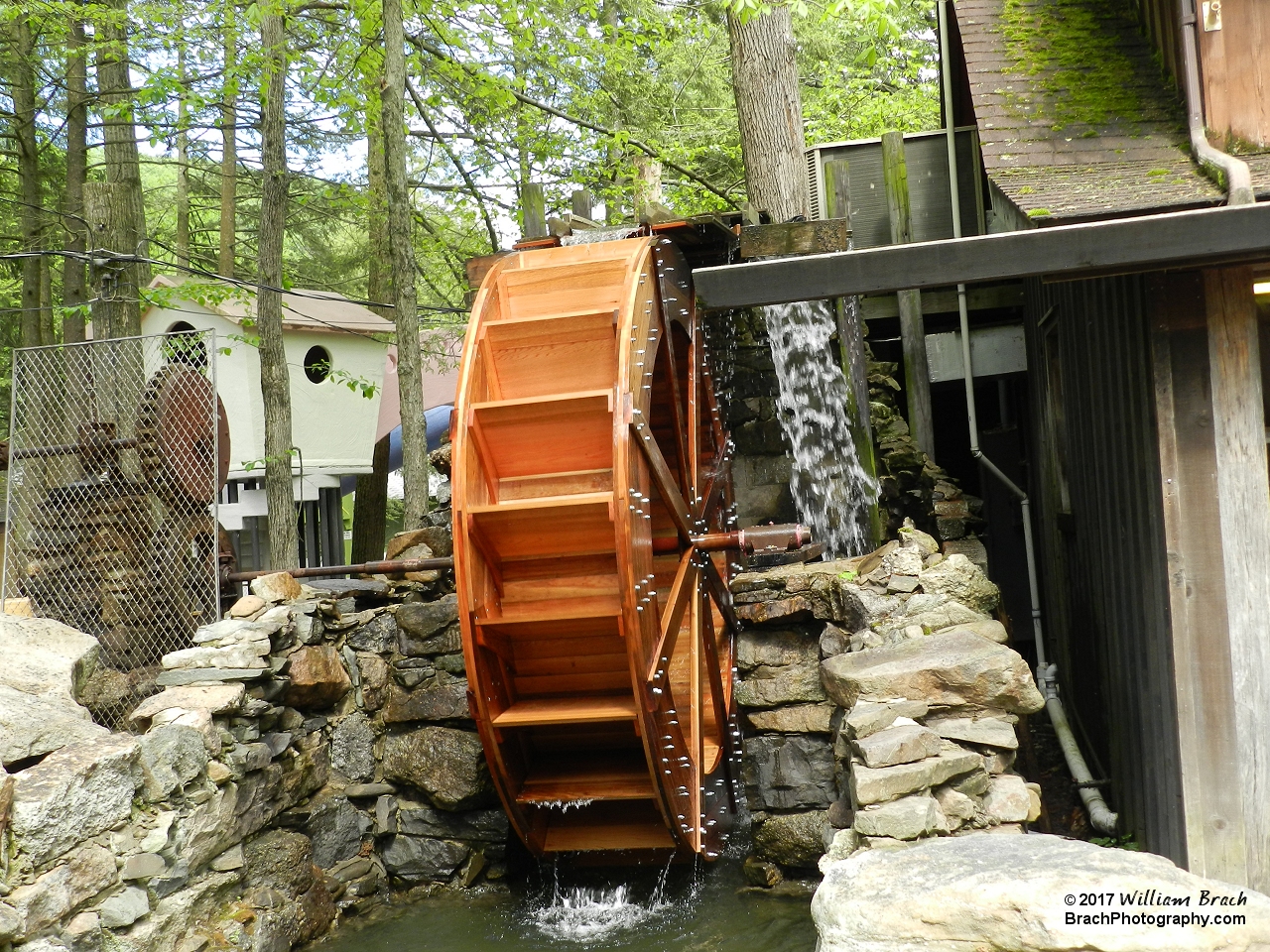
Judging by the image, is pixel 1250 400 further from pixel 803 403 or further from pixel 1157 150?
pixel 803 403

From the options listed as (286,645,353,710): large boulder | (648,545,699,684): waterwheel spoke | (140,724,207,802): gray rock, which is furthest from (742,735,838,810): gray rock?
(140,724,207,802): gray rock

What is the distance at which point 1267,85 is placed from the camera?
3680mm

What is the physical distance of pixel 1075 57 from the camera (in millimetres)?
4414

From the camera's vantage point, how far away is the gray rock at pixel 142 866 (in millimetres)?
3919

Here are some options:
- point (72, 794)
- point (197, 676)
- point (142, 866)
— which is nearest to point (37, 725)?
point (72, 794)

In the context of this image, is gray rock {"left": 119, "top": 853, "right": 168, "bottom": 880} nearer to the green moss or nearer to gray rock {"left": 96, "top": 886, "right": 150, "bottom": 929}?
gray rock {"left": 96, "top": 886, "right": 150, "bottom": 929}

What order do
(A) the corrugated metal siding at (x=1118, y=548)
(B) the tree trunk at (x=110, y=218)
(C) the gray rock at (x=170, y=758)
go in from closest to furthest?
(A) the corrugated metal siding at (x=1118, y=548) < (C) the gray rock at (x=170, y=758) < (B) the tree trunk at (x=110, y=218)

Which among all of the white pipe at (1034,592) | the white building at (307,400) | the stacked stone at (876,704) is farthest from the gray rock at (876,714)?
the white building at (307,400)

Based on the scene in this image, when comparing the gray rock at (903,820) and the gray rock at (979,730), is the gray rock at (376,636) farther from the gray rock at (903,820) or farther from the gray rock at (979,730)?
the gray rock at (903,820)

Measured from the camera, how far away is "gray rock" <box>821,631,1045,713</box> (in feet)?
12.6

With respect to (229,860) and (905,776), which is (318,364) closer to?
(229,860)

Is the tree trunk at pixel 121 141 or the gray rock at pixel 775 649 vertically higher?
the tree trunk at pixel 121 141

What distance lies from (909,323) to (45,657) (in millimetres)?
5178

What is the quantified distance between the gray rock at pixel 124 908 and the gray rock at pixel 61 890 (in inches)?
2.5
